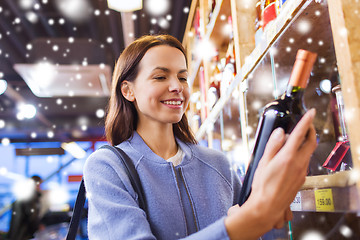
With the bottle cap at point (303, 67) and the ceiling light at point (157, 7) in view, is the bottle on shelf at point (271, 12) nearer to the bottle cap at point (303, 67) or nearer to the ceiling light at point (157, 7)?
the bottle cap at point (303, 67)

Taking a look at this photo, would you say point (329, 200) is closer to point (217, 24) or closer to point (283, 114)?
point (283, 114)

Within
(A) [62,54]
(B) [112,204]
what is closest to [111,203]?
(B) [112,204]

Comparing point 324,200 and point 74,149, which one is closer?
point 324,200

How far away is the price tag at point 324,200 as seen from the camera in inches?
29.2

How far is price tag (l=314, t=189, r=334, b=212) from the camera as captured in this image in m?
0.74

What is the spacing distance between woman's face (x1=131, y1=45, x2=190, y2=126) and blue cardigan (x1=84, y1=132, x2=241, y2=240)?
0.10 metres

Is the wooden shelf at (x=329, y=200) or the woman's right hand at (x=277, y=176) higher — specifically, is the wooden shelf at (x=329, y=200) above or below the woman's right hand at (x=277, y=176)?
below

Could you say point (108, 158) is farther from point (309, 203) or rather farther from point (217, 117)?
point (217, 117)

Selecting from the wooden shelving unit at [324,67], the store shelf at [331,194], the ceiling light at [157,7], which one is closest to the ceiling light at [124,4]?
the ceiling light at [157,7]

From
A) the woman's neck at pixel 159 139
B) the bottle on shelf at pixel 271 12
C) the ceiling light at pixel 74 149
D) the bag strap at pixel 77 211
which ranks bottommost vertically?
the ceiling light at pixel 74 149

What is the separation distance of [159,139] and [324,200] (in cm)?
45

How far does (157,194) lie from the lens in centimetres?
77

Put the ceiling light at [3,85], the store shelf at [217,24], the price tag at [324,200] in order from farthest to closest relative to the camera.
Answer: the ceiling light at [3,85] → the store shelf at [217,24] → the price tag at [324,200]

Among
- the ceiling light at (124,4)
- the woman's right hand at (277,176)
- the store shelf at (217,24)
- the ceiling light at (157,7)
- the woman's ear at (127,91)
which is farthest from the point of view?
the ceiling light at (157,7)
